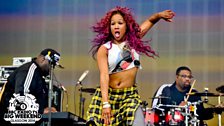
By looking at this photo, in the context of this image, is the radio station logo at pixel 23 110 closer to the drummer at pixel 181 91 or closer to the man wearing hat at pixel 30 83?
the man wearing hat at pixel 30 83

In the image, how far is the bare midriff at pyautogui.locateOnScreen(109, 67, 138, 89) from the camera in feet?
14.3

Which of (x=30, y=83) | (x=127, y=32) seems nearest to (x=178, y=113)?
(x=30, y=83)

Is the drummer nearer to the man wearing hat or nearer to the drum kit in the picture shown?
the drum kit

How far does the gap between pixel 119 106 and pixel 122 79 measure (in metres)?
0.22

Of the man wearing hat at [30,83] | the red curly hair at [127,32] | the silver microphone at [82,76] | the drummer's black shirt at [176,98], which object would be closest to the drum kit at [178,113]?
the drummer's black shirt at [176,98]

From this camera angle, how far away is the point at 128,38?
4469 millimetres

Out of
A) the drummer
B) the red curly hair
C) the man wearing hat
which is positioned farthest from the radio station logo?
the red curly hair

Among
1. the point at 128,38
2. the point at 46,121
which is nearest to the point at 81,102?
the point at 46,121

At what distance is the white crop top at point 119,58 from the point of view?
4375 mm

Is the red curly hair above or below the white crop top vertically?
above

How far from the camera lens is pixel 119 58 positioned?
4.39 meters

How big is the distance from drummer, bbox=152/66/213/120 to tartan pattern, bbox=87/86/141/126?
3.82 meters

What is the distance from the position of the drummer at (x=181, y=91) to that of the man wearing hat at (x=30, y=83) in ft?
5.96

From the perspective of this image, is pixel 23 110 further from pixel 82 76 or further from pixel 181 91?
pixel 181 91
